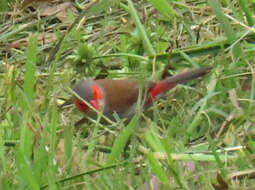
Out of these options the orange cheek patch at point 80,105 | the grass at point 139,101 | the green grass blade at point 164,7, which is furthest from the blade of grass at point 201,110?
the green grass blade at point 164,7

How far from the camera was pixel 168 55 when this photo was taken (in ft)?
11.5

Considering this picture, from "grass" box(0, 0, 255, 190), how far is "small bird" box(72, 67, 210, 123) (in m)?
0.06

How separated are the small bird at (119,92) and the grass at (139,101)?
60mm

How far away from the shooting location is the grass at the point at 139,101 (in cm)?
258

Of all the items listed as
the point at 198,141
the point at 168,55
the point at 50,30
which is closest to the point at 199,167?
the point at 198,141

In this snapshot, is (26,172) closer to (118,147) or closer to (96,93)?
(118,147)

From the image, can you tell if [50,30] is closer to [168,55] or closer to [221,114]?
[168,55]

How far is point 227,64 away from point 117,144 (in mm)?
883

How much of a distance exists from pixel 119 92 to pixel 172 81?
0.67 feet

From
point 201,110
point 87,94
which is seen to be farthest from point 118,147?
point 87,94

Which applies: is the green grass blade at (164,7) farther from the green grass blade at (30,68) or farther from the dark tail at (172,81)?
the green grass blade at (30,68)

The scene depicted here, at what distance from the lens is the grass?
2.58 metres

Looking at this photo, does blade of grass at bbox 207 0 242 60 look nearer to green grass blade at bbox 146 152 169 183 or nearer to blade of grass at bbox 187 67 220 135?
blade of grass at bbox 187 67 220 135

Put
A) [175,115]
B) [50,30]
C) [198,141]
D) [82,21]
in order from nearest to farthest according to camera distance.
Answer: [198,141]
[175,115]
[82,21]
[50,30]
